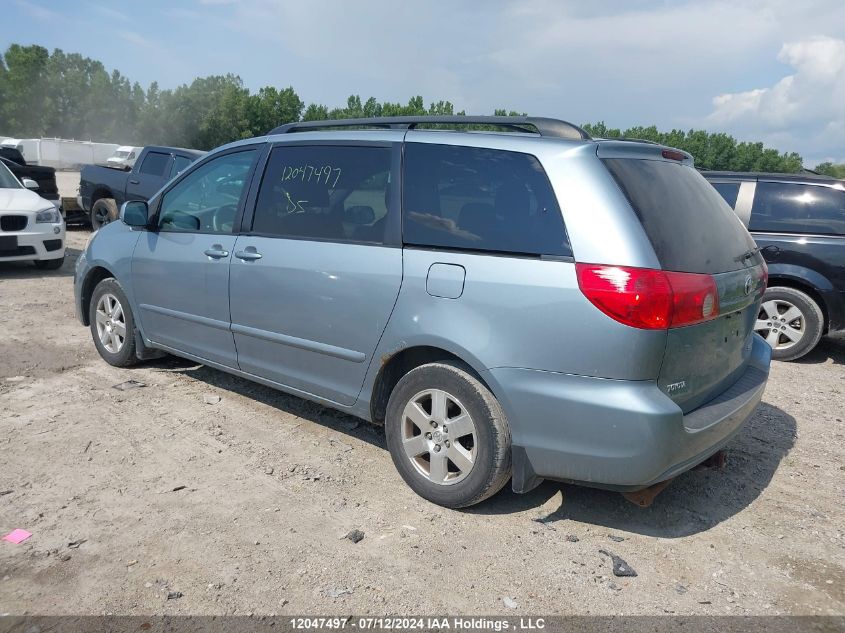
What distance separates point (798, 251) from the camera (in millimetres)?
6578

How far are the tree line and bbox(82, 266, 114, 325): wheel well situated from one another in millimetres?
67699

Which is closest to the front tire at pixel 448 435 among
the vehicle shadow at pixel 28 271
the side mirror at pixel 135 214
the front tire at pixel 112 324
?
the side mirror at pixel 135 214

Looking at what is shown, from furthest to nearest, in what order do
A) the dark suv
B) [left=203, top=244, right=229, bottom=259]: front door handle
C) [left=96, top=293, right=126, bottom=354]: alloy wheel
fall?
the dark suv
[left=96, top=293, right=126, bottom=354]: alloy wheel
[left=203, top=244, right=229, bottom=259]: front door handle

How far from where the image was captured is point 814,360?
697 centimetres

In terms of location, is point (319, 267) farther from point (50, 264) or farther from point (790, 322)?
point (50, 264)

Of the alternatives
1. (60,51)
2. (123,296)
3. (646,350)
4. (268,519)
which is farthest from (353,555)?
(60,51)

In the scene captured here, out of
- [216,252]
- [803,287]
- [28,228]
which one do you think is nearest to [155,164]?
[28,228]

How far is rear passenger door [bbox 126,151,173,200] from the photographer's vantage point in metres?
11.9

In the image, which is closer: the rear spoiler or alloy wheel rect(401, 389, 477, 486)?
the rear spoiler

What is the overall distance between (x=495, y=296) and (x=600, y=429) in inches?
29.8

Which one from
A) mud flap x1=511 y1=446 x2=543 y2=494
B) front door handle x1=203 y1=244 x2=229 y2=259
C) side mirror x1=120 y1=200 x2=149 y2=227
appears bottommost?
mud flap x1=511 y1=446 x2=543 y2=494

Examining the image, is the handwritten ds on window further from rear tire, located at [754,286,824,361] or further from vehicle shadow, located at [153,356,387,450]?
rear tire, located at [754,286,824,361]

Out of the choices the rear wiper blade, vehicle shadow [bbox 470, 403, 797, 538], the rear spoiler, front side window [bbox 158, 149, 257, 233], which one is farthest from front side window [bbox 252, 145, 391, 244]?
the rear wiper blade

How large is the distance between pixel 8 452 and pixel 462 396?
2.74m
